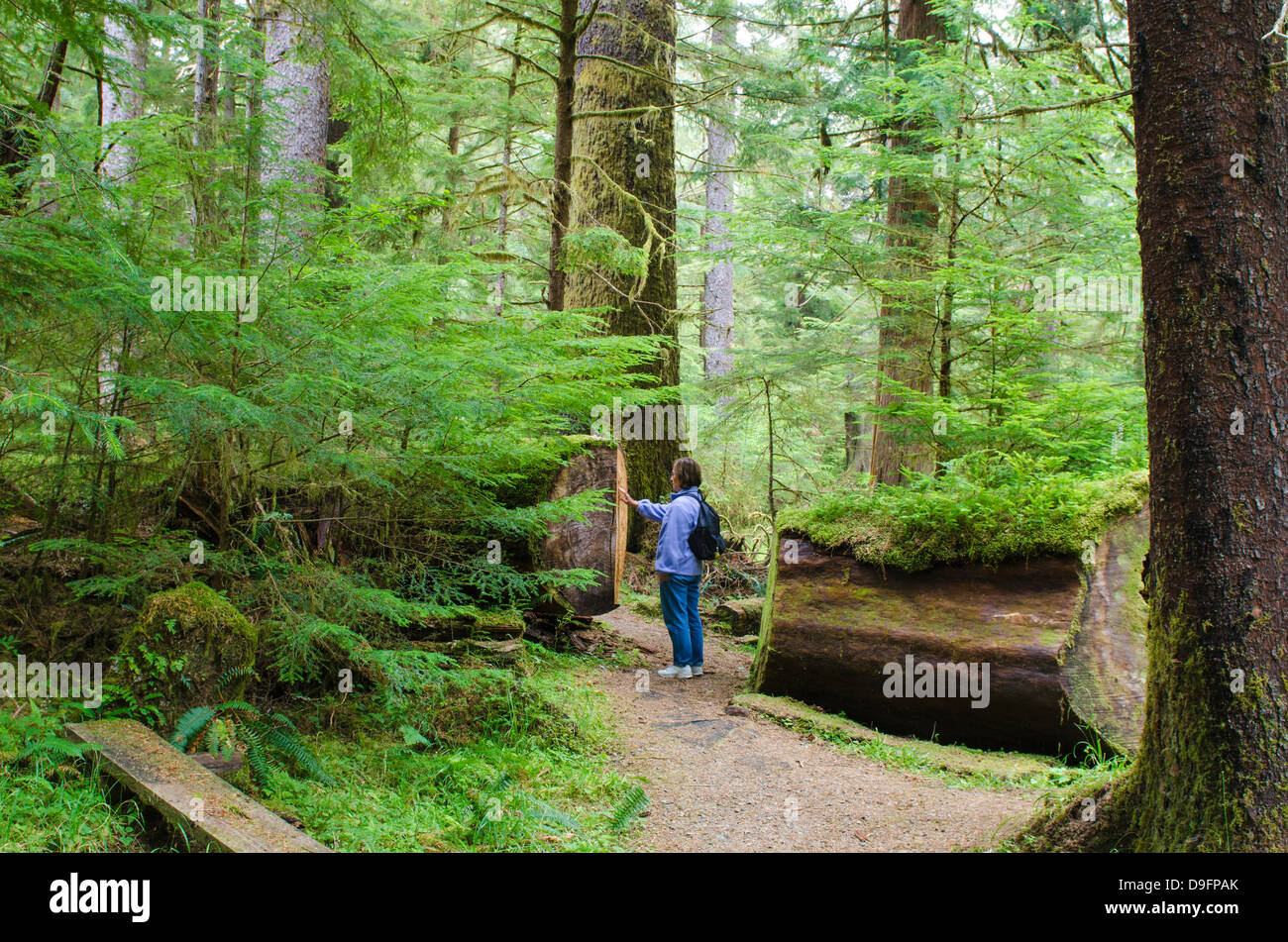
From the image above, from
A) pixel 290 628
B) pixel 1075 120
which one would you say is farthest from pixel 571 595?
pixel 1075 120

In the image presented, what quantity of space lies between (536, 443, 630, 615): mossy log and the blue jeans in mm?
712

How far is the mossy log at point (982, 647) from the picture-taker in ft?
19.0

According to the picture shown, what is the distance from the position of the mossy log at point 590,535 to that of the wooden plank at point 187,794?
4.39 m

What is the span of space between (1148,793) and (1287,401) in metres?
1.84

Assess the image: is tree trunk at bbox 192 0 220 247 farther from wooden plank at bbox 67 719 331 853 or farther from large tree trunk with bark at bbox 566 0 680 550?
large tree trunk with bark at bbox 566 0 680 550

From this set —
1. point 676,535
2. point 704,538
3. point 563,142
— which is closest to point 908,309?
point 704,538

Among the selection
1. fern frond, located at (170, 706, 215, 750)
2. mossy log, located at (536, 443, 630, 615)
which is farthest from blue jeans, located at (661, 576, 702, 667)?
fern frond, located at (170, 706, 215, 750)

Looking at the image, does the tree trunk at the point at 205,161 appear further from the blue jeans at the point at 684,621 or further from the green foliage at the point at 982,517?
the green foliage at the point at 982,517

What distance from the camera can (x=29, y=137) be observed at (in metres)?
5.57

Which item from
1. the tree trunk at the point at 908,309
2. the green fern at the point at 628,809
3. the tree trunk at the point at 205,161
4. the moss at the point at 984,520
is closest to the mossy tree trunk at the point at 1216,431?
the green fern at the point at 628,809

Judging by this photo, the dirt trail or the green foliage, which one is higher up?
the green foliage

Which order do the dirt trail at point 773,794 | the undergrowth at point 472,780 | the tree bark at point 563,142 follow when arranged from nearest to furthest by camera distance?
1. the undergrowth at point 472,780
2. the dirt trail at point 773,794
3. the tree bark at point 563,142

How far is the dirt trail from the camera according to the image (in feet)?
14.8
